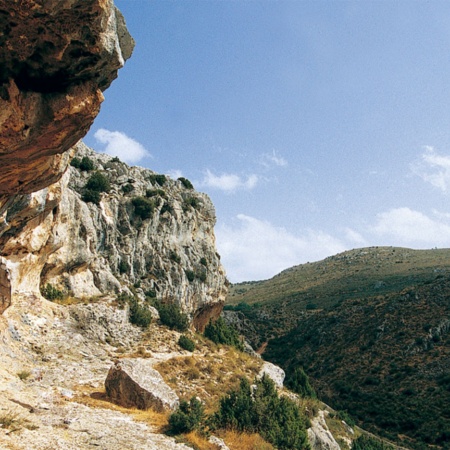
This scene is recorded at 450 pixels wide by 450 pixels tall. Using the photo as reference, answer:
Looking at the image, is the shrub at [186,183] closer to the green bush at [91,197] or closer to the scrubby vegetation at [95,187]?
the scrubby vegetation at [95,187]

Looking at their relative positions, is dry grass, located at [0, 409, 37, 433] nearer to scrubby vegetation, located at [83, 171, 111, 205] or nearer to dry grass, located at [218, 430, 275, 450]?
dry grass, located at [218, 430, 275, 450]

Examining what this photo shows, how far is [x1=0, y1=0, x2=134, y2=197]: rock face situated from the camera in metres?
6.98

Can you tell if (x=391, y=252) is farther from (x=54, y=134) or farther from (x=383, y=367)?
(x=54, y=134)

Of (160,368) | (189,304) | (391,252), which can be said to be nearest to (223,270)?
(189,304)

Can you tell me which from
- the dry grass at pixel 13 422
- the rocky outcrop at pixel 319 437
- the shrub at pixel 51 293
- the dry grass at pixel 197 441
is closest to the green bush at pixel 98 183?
the shrub at pixel 51 293

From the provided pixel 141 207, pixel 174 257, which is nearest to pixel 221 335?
pixel 174 257

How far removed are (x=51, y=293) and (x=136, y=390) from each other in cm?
1365

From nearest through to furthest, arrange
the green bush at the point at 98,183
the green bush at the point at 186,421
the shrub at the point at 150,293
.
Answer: the green bush at the point at 186,421
the shrub at the point at 150,293
the green bush at the point at 98,183

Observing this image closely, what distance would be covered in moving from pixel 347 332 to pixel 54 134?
67.5 meters


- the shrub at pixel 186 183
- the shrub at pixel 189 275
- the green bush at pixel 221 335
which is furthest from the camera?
the shrub at pixel 186 183

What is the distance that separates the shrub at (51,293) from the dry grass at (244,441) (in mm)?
16764

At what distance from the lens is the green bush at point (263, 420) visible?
46.0 ft

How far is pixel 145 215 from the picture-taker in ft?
134

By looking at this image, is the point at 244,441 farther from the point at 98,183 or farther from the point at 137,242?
the point at 98,183
